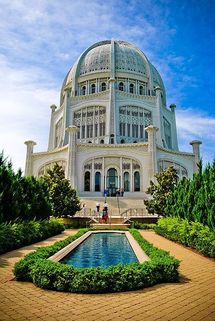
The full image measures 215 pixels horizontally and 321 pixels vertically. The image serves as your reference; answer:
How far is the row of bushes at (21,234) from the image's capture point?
11.0 m

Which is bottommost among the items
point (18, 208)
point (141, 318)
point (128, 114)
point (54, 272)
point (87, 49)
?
point (141, 318)

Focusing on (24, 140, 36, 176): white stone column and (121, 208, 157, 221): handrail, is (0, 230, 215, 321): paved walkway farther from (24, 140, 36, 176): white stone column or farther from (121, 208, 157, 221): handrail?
(24, 140, 36, 176): white stone column

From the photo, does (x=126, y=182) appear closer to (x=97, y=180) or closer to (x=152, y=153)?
(x=97, y=180)

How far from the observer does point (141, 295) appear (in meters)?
5.66

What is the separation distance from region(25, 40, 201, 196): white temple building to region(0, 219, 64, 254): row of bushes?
20.9m

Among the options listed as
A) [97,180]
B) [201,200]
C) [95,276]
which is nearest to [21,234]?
[95,276]

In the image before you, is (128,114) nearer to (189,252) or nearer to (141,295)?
(189,252)

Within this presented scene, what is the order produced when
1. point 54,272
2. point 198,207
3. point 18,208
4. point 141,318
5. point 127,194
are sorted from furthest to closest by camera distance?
1. point 127,194
2. point 18,208
3. point 198,207
4. point 54,272
5. point 141,318

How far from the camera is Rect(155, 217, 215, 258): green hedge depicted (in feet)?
32.6

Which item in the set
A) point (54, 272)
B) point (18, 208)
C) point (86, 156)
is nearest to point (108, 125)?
point (86, 156)

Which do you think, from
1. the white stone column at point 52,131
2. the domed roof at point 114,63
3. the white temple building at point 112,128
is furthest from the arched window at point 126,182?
the domed roof at point 114,63

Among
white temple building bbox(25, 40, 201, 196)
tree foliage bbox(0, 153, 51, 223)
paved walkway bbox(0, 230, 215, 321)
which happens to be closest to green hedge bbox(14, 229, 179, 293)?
paved walkway bbox(0, 230, 215, 321)

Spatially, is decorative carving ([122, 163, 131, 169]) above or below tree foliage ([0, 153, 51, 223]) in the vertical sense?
above

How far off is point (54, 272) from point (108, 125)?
41.4m
